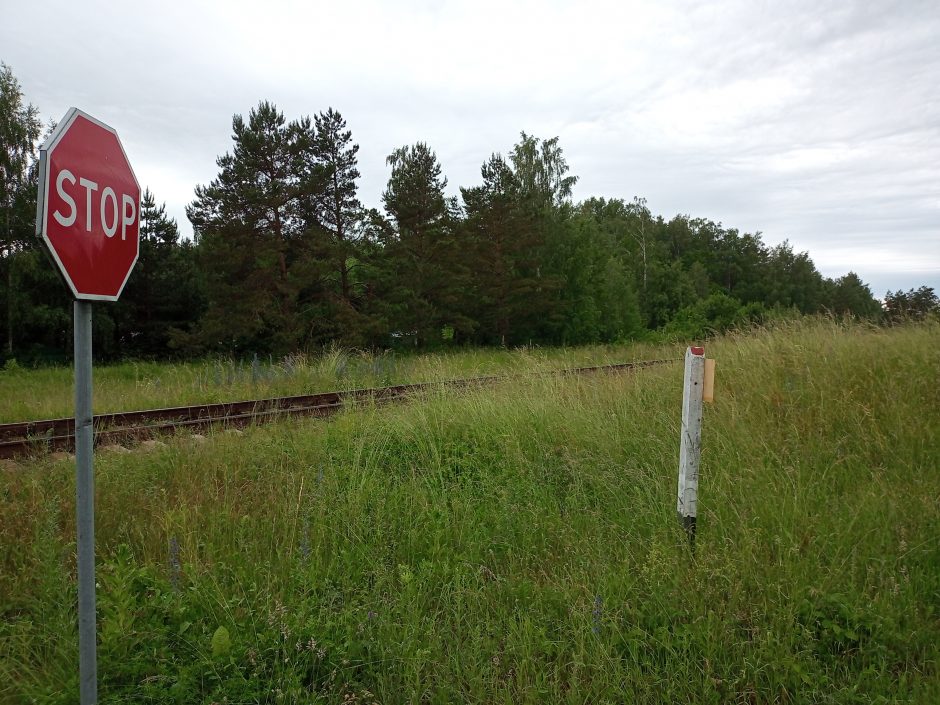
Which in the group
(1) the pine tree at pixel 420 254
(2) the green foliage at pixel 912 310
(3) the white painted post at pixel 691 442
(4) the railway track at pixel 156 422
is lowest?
(4) the railway track at pixel 156 422

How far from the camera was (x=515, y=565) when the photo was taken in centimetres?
331

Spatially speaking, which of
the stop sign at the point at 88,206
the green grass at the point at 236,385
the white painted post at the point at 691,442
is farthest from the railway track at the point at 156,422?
the stop sign at the point at 88,206

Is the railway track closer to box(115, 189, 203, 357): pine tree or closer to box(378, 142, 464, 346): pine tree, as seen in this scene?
box(378, 142, 464, 346): pine tree

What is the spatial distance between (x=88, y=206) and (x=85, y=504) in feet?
3.38

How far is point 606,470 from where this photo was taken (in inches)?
179

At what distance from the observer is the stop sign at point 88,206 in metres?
1.72

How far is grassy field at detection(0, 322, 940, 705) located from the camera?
2.51 metres

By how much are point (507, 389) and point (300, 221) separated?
16.5 meters

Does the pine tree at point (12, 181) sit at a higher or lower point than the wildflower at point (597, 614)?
higher

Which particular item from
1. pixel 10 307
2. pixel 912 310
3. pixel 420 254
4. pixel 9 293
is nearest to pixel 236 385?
pixel 912 310

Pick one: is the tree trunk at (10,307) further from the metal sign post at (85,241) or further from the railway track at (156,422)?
the metal sign post at (85,241)

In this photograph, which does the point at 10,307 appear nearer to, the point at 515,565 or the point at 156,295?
A: the point at 156,295

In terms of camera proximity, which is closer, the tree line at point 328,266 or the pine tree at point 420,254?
the tree line at point 328,266

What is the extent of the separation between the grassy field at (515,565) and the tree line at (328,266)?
11935 millimetres
